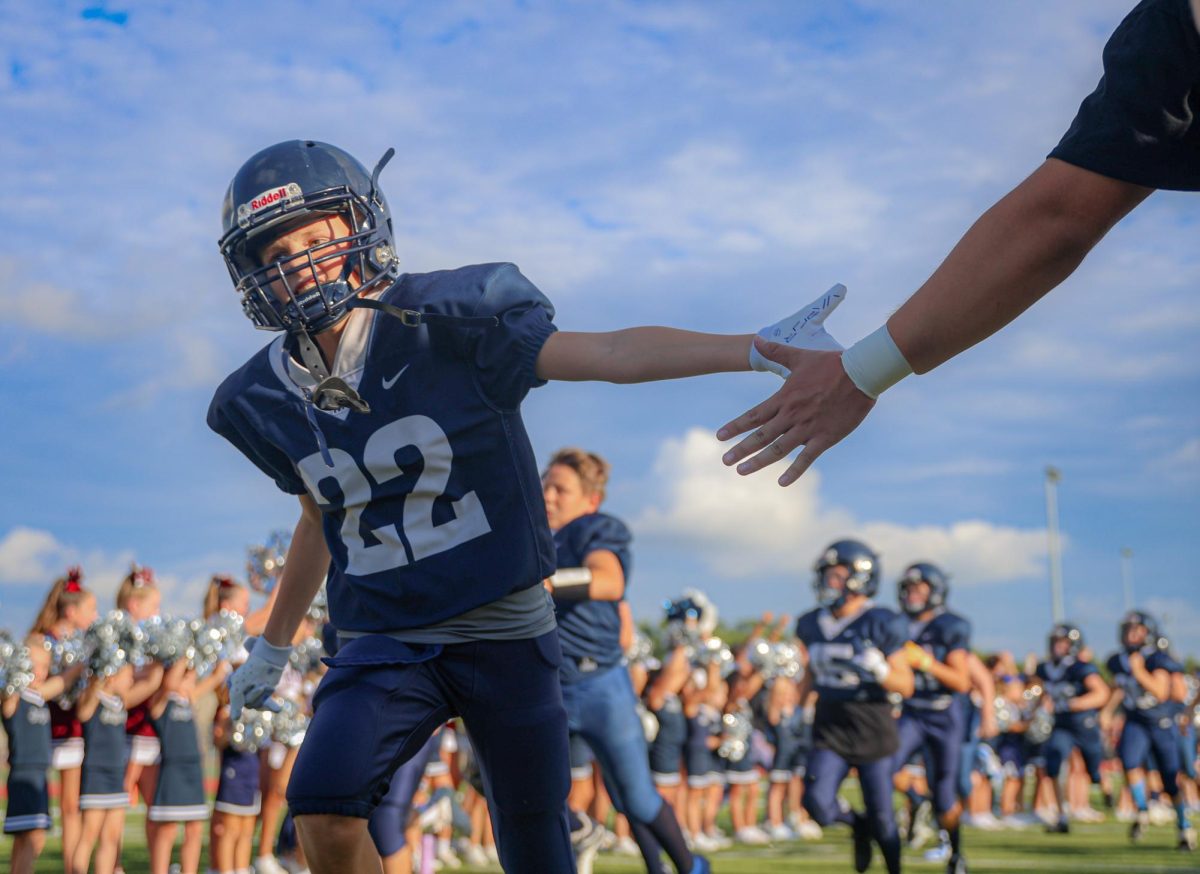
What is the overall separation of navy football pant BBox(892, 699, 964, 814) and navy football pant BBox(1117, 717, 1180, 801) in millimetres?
4442

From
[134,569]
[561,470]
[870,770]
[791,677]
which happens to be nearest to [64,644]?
[134,569]

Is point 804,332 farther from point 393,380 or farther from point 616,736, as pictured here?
point 616,736

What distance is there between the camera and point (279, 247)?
3461mm

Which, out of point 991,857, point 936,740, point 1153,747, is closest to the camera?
point 936,740

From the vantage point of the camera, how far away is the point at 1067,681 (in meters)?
15.0

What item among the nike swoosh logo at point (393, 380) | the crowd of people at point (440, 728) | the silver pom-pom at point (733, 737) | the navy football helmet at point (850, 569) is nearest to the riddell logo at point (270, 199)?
the nike swoosh logo at point (393, 380)

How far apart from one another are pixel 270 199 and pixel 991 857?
10111 millimetres

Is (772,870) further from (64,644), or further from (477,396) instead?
(477,396)

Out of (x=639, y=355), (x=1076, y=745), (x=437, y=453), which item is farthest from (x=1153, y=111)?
(x=1076, y=745)

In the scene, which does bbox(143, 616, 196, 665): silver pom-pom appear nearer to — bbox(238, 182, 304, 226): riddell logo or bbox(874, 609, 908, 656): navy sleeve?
bbox(874, 609, 908, 656): navy sleeve

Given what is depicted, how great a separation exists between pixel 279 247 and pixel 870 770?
619 centimetres

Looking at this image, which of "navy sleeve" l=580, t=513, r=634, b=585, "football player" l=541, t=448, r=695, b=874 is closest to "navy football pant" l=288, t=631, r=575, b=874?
"football player" l=541, t=448, r=695, b=874

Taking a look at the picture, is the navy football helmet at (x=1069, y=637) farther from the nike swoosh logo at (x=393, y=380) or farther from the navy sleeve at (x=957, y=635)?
the nike swoosh logo at (x=393, y=380)

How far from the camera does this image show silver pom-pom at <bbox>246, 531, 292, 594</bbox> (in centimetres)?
897
